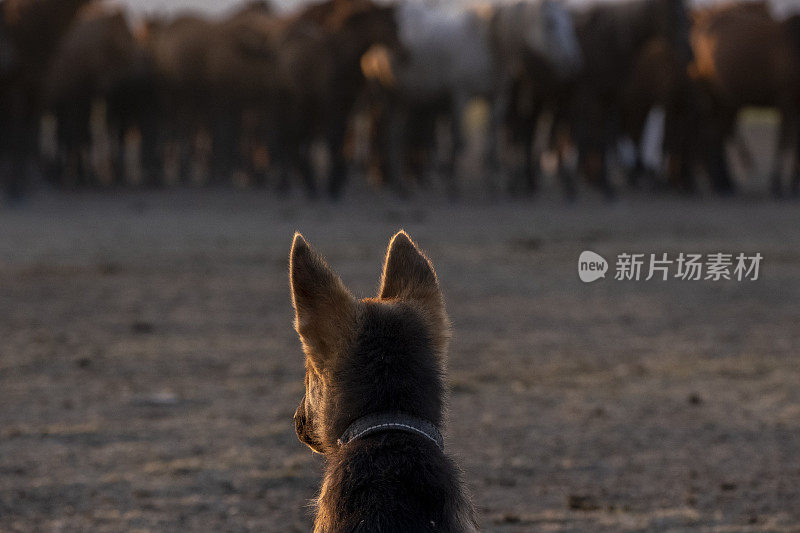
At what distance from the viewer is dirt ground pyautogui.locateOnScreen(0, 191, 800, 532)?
14.5 ft

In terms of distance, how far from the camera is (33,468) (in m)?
4.73

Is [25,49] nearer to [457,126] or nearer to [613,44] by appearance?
[457,126]

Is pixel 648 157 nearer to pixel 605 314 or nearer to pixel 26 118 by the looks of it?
pixel 26 118

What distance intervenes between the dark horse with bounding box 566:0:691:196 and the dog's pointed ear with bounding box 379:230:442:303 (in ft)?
44.9

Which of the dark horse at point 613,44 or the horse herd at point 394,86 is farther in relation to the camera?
the dark horse at point 613,44

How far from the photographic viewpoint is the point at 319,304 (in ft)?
9.52

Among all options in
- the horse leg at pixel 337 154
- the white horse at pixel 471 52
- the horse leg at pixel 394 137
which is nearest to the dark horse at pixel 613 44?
the white horse at pixel 471 52

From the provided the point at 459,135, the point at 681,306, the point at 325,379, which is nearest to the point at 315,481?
the point at 325,379

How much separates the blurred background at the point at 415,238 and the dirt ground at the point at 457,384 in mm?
24

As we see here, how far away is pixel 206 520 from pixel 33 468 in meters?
1.01

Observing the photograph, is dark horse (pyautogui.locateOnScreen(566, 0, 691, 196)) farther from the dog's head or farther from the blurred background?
the dog's head

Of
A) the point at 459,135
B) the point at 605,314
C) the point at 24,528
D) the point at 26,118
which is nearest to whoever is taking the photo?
the point at 24,528

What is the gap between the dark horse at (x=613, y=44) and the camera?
1628 centimetres
